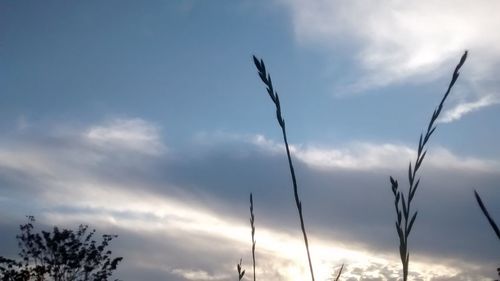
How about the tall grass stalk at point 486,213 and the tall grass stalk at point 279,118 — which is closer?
the tall grass stalk at point 486,213

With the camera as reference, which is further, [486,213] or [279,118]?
[279,118]

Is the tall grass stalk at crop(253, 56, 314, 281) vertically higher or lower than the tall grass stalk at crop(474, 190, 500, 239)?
higher

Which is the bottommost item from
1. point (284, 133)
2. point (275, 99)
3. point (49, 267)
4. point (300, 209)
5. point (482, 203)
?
point (482, 203)

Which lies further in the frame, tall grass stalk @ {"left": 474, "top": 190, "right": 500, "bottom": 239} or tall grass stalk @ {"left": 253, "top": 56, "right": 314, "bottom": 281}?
tall grass stalk @ {"left": 253, "top": 56, "right": 314, "bottom": 281}

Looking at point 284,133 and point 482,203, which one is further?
point 284,133

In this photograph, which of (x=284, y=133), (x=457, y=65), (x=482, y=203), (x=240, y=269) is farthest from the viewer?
(x=240, y=269)

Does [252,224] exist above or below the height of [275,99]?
below

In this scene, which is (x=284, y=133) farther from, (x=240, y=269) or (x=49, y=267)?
(x=49, y=267)

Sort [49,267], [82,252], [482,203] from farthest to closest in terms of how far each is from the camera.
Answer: [82,252] < [49,267] < [482,203]

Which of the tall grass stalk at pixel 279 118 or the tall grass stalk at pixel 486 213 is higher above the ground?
the tall grass stalk at pixel 279 118

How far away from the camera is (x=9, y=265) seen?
123 feet

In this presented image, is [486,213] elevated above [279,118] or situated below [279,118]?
below

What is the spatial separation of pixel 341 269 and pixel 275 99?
0.62m

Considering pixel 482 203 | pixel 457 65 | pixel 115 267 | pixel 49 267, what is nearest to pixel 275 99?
pixel 457 65
